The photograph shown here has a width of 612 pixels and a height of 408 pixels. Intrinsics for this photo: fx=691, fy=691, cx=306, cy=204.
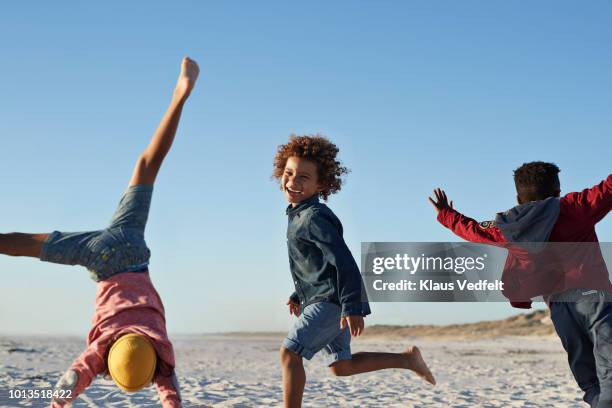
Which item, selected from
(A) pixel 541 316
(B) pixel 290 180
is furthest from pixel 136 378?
(A) pixel 541 316

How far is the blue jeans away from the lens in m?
3.93

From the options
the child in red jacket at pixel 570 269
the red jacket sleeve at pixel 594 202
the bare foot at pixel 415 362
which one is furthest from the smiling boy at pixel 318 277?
the red jacket sleeve at pixel 594 202

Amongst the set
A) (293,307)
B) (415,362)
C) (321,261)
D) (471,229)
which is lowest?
(415,362)

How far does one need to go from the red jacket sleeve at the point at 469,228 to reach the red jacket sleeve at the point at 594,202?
481 millimetres

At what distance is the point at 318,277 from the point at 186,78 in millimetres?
1494

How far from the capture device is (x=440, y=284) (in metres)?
5.03

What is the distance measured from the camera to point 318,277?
14.0ft

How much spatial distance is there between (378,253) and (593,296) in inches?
61.9

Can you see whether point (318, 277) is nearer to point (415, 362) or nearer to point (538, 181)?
point (415, 362)

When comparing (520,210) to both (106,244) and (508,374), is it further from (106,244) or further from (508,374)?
(508,374)

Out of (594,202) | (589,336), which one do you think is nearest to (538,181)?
(594,202)

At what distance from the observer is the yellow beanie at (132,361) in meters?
3.03

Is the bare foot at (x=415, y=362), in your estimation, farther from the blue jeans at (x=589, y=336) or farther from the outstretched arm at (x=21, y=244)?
the outstretched arm at (x=21, y=244)

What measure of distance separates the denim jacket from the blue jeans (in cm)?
117
